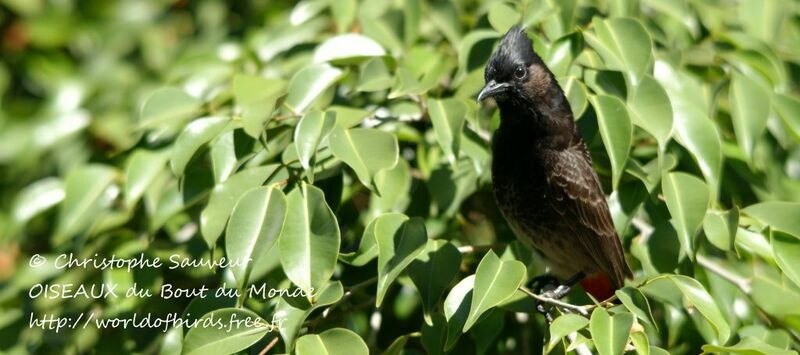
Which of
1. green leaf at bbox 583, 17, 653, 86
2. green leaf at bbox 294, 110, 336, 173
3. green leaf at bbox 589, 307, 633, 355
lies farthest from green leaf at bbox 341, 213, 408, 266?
green leaf at bbox 583, 17, 653, 86

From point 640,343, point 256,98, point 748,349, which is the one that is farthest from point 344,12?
point 748,349

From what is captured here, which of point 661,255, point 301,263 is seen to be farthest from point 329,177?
point 661,255

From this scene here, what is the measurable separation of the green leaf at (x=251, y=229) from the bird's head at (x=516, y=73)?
772 millimetres

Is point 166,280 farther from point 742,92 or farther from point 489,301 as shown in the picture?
point 742,92

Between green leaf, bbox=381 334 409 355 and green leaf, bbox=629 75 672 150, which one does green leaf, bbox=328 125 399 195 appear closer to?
green leaf, bbox=381 334 409 355

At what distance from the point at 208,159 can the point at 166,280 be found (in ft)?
1.31

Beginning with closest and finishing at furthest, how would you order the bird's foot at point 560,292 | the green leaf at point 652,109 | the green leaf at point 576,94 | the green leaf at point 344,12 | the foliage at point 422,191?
the foliage at point 422,191
the green leaf at point 652,109
the green leaf at point 576,94
the bird's foot at point 560,292
the green leaf at point 344,12

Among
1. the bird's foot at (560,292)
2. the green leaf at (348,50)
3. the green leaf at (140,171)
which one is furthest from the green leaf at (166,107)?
the bird's foot at (560,292)

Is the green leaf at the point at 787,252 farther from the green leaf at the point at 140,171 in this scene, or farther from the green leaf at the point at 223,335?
the green leaf at the point at 140,171

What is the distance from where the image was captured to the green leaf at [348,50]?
2.81m

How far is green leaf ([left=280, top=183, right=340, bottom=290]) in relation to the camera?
221 centimetres

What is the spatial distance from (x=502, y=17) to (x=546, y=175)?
1.99ft

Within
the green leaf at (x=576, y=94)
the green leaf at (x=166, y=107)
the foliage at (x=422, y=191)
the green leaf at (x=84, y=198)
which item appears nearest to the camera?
the foliage at (x=422, y=191)

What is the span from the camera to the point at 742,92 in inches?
108
